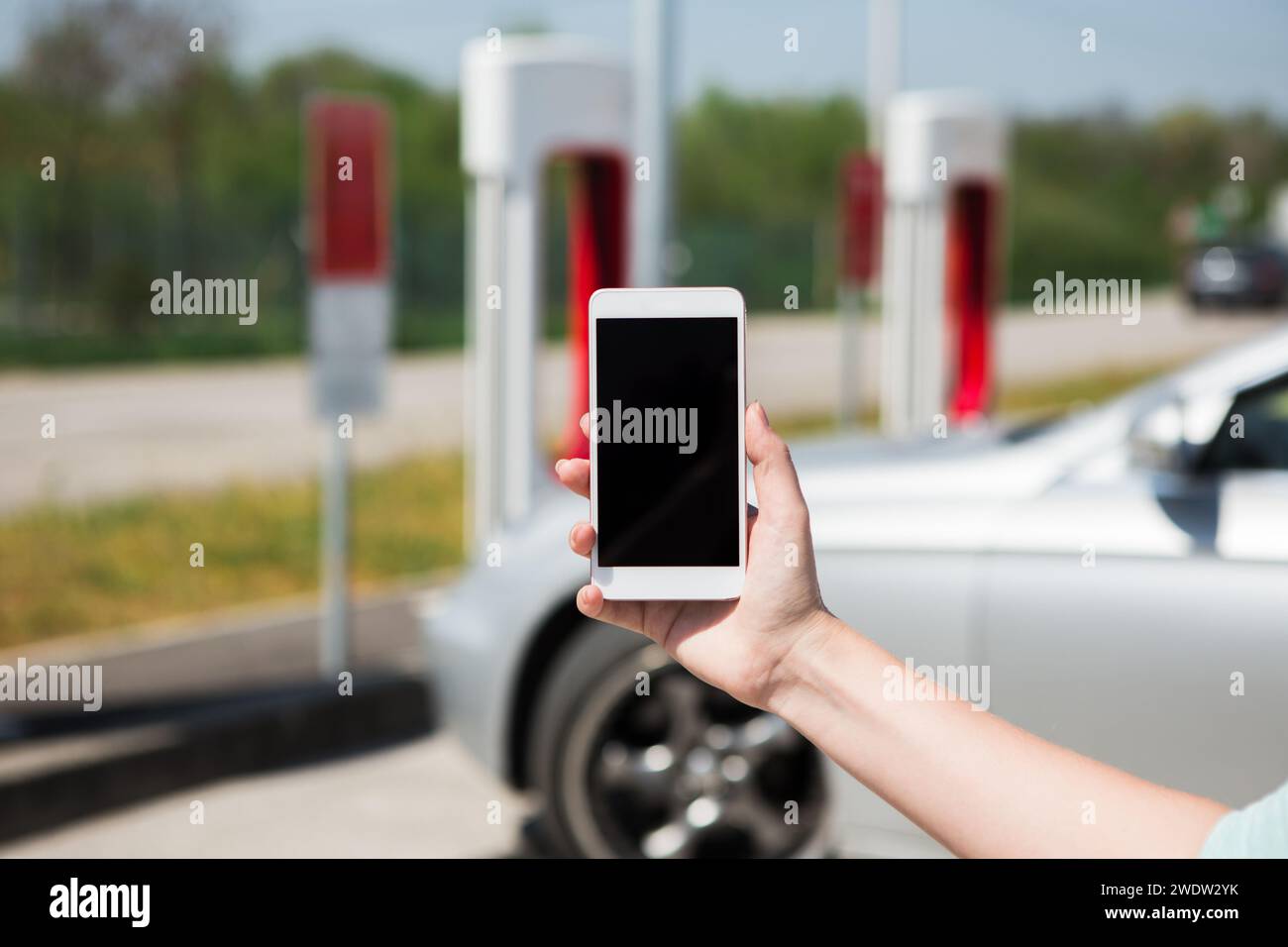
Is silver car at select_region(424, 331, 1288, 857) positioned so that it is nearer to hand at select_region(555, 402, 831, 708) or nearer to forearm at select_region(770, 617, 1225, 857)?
forearm at select_region(770, 617, 1225, 857)

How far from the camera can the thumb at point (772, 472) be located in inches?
51.1

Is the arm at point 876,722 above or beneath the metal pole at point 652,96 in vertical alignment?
beneath

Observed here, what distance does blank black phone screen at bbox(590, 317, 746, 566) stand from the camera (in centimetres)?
129

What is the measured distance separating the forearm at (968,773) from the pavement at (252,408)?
0.25 meters

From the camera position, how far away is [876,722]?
134cm

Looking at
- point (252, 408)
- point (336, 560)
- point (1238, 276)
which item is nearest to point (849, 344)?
point (336, 560)

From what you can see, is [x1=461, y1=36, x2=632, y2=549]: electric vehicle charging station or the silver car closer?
the silver car

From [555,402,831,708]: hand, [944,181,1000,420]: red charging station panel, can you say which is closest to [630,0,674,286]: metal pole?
[944,181,1000,420]: red charging station panel

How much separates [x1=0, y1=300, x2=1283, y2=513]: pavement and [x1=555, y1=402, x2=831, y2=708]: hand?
0.31 ft

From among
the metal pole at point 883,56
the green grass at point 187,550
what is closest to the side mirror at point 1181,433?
the green grass at point 187,550

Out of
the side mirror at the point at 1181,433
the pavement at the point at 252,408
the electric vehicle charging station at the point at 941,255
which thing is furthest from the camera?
the pavement at the point at 252,408

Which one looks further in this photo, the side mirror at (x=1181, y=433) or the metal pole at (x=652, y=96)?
the metal pole at (x=652, y=96)

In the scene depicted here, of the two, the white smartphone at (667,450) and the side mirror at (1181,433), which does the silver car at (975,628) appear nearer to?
the side mirror at (1181,433)
